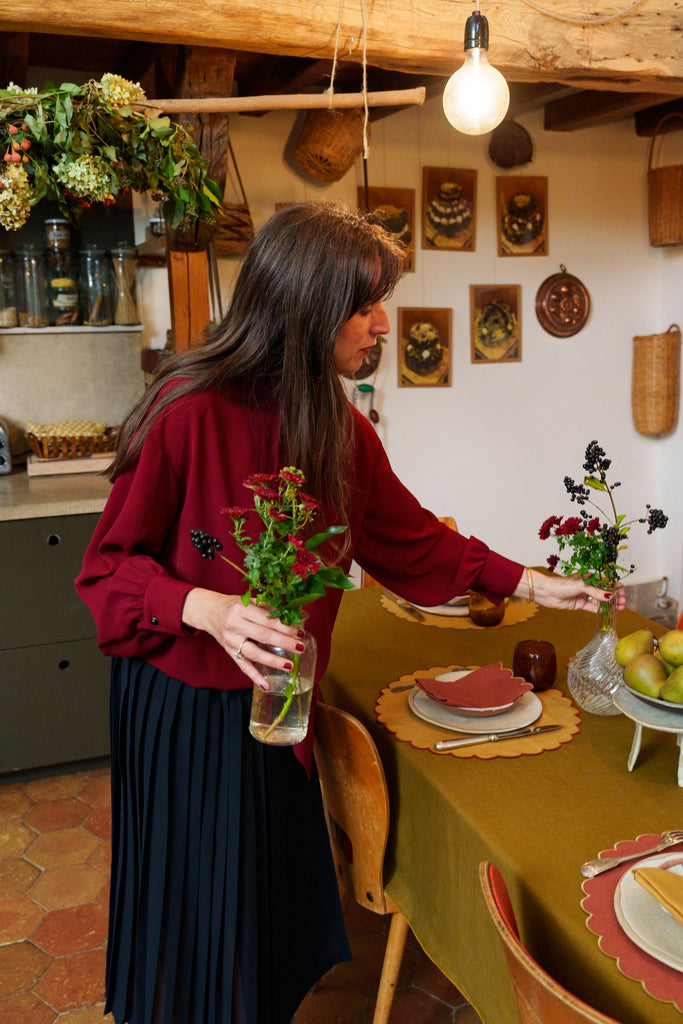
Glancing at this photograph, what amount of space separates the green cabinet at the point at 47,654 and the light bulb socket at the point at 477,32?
5.96 ft

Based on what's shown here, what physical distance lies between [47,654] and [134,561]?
1.82 metres

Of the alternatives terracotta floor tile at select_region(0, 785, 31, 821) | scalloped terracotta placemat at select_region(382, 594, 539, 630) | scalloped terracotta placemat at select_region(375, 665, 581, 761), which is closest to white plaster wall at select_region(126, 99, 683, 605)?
scalloped terracotta placemat at select_region(382, 594, 539, 630)

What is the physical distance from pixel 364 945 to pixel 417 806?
978 millimetres

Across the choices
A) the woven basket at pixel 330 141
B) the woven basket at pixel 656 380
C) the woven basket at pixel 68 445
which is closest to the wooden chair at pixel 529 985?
the woven basket at pixel 68 445

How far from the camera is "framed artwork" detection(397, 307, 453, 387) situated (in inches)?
161

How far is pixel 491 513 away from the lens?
446 cm

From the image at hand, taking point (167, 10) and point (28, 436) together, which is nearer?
point (167, 10)

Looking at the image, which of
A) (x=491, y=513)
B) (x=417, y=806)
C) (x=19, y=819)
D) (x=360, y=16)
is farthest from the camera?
(x=491, y=513)

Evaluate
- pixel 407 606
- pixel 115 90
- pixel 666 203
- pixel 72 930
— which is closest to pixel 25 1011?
pixel 72 930

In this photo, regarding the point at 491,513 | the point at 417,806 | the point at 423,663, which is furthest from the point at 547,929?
the point at 491,513

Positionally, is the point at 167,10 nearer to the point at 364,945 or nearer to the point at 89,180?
the point at 89,180

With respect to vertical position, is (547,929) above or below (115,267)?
below

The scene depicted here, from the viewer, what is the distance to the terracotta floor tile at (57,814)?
2.92 metres

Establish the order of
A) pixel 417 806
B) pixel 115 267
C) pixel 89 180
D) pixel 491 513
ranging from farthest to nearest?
1. pixel 491 513
2. pixel 115 267
3. pixel 89 180
4. pixel 417 806
